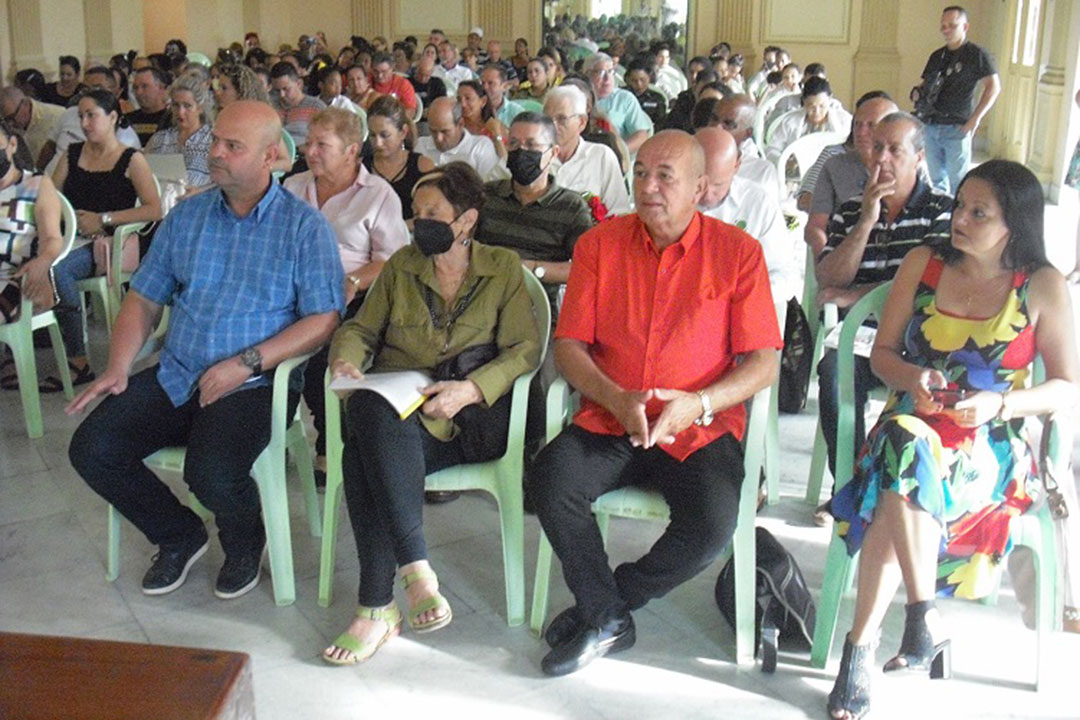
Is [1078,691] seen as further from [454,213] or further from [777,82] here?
[777,82]

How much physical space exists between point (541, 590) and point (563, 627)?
4.7 inches

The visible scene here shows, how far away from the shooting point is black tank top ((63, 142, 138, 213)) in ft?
15.3

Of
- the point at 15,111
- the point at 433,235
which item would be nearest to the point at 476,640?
the point at 433,235

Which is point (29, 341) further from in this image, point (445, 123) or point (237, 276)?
point (445, 123)

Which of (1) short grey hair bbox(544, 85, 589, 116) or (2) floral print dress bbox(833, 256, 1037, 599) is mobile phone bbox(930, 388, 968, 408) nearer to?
(2) floral print dress bbox(833, 256, 1037, 599)

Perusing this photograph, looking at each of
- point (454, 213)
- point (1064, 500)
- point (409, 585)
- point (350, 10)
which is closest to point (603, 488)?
point (409, 585)

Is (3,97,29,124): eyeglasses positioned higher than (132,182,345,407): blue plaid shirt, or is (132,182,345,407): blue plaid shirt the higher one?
(3,97,29,124): eyeglasses

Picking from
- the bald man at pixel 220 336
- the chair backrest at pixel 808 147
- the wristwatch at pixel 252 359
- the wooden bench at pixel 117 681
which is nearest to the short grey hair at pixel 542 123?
the bald man at pixel 220 336

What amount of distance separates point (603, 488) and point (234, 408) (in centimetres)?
94

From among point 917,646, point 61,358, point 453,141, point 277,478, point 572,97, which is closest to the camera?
point 917,646

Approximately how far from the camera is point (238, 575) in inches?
119

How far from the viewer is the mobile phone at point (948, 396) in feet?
8.13

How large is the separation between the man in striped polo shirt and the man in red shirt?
19.7 ft

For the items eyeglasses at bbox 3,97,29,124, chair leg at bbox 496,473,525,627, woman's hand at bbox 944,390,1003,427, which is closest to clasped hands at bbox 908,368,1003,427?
woman's hand at bbox 944,390,1003,427
